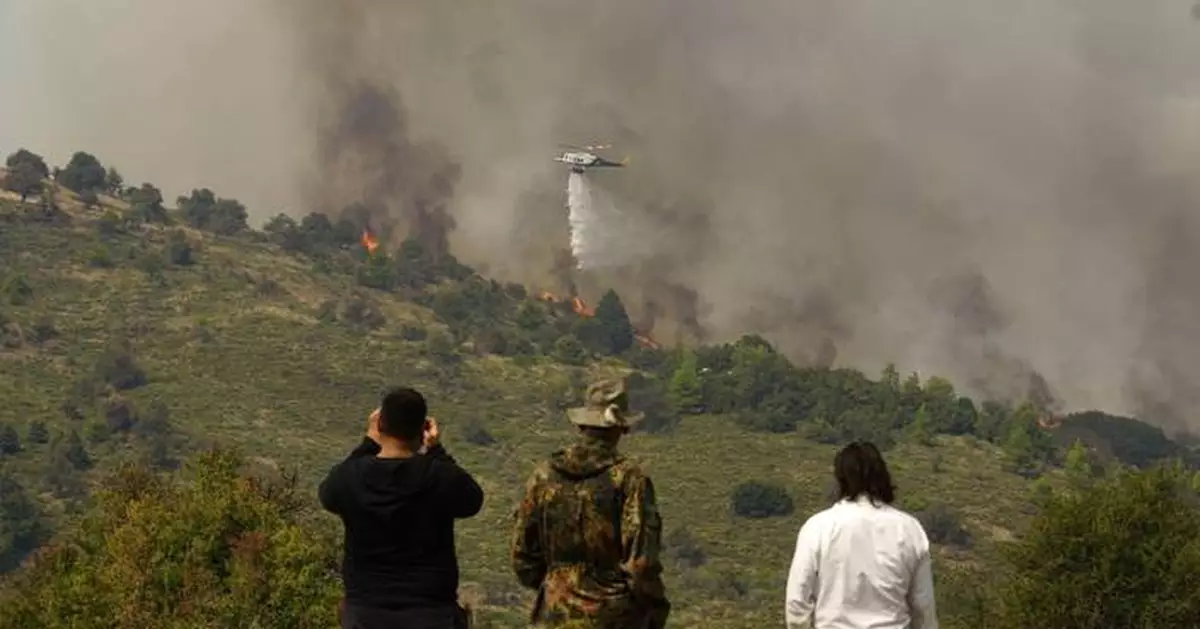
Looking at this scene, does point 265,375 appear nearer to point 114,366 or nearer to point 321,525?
point 114,366

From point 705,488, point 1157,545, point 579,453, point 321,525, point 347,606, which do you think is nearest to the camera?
point 347,606

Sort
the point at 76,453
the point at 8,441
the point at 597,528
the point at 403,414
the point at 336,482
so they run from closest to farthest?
the point at 403,414 → the point at 336,482 → the point at 597,528 → the point at 8,441 → the point at 76,453

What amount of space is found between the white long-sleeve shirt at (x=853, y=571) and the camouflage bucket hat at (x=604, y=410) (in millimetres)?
Result: 1334

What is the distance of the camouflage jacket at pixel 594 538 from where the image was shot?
10.5 m

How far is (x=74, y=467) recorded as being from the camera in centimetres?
16512

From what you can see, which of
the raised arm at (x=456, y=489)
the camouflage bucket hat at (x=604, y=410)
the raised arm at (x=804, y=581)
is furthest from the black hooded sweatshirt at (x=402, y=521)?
the raised arm at (x=804, y=581)

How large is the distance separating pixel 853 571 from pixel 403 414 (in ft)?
Answer: 8.44

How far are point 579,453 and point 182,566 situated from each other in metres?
46.4

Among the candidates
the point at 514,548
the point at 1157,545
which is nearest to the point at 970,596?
the point at 1157,545

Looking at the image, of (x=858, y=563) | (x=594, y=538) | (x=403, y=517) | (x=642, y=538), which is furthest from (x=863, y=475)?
(x=403, y=517)

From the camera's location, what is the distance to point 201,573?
54375mm

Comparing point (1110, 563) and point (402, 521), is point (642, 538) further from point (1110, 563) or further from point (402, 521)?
point (1110, 563)

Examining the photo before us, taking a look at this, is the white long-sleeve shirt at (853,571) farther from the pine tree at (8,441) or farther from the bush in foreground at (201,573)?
the pine tree at (8,441)

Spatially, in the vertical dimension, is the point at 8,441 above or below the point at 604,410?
above
